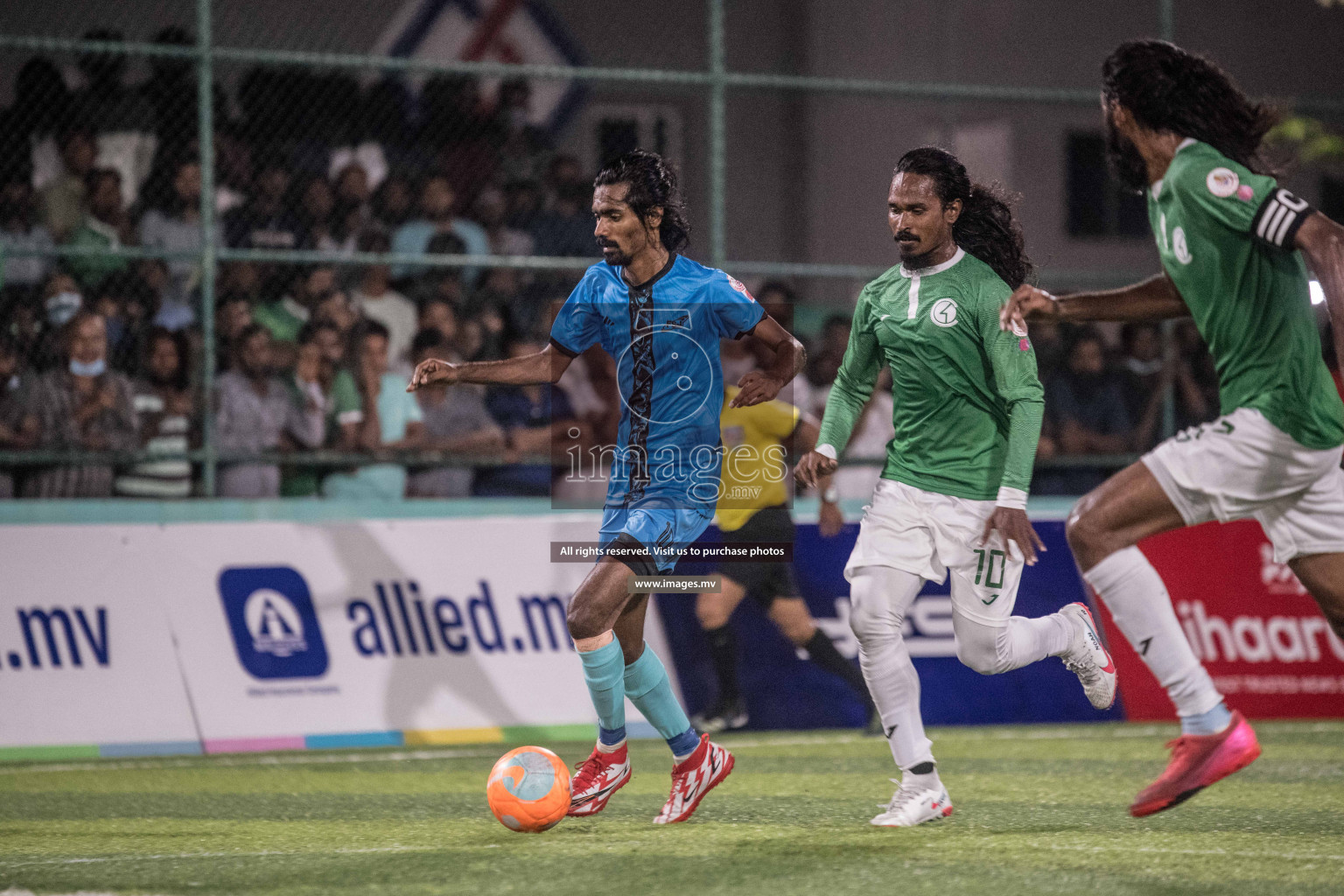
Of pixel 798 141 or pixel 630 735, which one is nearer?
pixel 630 735

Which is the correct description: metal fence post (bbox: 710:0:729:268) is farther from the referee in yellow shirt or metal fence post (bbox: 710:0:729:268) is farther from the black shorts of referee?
the black shorts of referee

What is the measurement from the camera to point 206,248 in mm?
9688

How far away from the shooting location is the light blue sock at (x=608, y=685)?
20.1ft

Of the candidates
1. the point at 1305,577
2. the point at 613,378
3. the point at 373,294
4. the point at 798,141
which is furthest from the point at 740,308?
the point at 798,141

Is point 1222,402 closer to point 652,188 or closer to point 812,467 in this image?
point 812,467

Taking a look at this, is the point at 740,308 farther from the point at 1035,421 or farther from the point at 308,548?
the point at 308,548

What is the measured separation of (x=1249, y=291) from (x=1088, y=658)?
1801mm

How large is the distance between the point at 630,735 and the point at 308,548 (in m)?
2.14

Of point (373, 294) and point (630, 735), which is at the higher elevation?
Result: point (373, 294)

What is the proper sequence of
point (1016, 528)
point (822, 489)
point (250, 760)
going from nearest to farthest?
point (1016, 528) < point (250, 760) < point (822, 489)

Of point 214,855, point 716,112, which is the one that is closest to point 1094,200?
point 716,112

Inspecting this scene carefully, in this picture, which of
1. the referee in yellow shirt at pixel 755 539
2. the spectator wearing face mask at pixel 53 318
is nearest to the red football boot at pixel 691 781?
the referee in yellow shirt at pixel 755 539

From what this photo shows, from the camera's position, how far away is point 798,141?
16797 mm

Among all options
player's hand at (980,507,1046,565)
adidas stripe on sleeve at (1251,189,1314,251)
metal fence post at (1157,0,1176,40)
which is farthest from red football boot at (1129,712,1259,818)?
metal fence post at (1157,0,1176,40)
